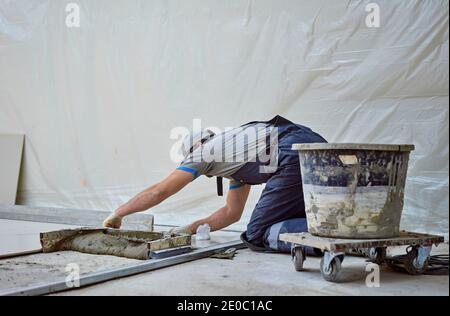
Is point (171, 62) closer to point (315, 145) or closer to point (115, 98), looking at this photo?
point (115, 98)

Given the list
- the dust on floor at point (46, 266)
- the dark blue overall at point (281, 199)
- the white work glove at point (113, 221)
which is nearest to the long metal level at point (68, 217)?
the white work glove at point (113, 221)

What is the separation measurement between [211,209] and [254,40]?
1.34m

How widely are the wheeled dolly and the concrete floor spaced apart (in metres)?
0.05

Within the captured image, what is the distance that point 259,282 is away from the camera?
97.1 inches

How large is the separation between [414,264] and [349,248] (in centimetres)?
39

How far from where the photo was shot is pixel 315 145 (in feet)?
8.24

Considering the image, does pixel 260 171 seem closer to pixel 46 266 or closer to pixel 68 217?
pixel 46 266

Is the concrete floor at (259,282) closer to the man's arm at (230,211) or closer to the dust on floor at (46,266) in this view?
the dust on floor at (46,266)

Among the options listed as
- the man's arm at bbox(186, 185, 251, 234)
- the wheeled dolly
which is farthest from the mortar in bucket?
the man's arm at bbox(186, 185, 251, 234)

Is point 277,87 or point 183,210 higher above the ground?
point 277,87

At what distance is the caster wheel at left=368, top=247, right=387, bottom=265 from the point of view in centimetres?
279

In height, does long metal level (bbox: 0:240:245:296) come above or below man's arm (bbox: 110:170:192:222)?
below

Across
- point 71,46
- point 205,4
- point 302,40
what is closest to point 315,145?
point 302,40

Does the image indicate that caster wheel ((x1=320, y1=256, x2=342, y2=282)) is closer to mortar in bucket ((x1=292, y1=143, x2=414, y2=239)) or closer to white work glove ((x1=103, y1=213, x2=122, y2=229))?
mortar in bucket ((x1=292, y1=143, x2=414, y2=239))
